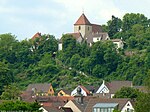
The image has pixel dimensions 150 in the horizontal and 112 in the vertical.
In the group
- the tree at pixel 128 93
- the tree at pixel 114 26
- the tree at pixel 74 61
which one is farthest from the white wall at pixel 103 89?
the tree at pixel 114 26

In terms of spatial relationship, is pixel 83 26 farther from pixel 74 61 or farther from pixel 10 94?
pixel 10 94

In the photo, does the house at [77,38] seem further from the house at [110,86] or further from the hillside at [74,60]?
the house at [110,86]

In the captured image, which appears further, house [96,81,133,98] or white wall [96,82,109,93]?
white wall [96,82,109,93]

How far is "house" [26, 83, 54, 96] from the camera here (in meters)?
95.6

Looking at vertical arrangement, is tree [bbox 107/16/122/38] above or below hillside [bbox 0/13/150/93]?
above

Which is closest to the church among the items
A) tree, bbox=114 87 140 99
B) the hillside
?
the hillside

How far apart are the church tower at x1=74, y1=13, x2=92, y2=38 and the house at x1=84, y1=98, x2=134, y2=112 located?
63.6m

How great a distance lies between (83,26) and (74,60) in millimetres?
19836

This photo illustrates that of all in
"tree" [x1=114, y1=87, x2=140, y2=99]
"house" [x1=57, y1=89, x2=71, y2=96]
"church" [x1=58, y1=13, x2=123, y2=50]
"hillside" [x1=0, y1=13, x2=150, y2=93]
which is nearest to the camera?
"tree" [x1=114, y1=87, x2=140, y2=99]

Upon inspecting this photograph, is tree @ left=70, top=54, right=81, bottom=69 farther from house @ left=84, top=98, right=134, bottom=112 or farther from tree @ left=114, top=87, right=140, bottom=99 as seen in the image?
house @ left=84, top=98, right=134, bottom=112

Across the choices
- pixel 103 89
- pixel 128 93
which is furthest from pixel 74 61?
pixel 128 93

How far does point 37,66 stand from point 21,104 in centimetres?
6738

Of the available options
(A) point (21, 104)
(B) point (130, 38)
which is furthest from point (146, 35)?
(A) point (21, 104)

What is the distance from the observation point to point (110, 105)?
60.9m
